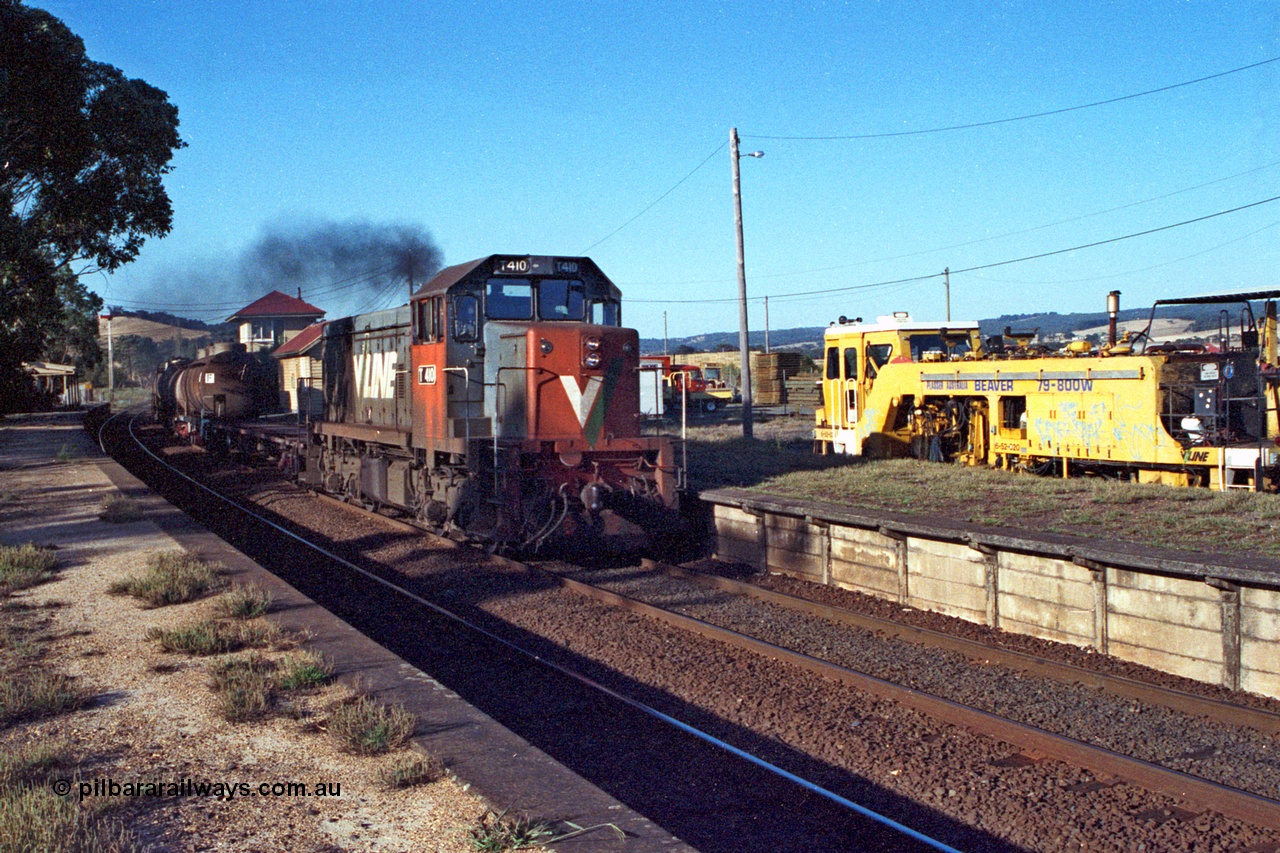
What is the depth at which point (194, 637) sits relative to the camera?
7504 mm

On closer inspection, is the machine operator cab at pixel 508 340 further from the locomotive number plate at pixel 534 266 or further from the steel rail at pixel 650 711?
the steel rail at pixel 650 711

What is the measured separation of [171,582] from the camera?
373 inches

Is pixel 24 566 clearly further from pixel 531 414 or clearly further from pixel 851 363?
pixel 851 363

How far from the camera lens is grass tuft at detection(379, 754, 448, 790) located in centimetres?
490

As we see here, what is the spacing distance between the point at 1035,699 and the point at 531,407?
6.75 meters

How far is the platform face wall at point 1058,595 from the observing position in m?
6.99

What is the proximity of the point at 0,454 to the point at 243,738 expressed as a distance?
28.3m

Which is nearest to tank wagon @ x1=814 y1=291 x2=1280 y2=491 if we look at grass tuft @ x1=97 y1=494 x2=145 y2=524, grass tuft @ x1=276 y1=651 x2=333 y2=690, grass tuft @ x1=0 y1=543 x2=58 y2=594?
grass tuft @ x1=276 y1=651 x2=333 y2=690

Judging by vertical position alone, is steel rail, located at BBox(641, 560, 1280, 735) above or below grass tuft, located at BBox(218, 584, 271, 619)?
below

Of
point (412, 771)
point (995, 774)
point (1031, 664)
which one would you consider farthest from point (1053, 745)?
point (412, 771)

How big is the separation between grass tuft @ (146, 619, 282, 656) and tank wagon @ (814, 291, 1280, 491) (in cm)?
1105

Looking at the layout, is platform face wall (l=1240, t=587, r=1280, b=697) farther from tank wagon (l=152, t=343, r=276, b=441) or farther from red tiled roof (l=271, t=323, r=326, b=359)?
red tiled roof (l=271, t=323, r=326, b=359)

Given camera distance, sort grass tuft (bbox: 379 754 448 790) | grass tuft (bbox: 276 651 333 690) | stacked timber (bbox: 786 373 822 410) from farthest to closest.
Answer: stacked timber (bbox: 786 373 822 410) → grass tuft (bbox: 276 651 333 690) → grass tuft (bbox: 379 754 448 790)

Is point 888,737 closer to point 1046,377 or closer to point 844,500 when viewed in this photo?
point 844,500
